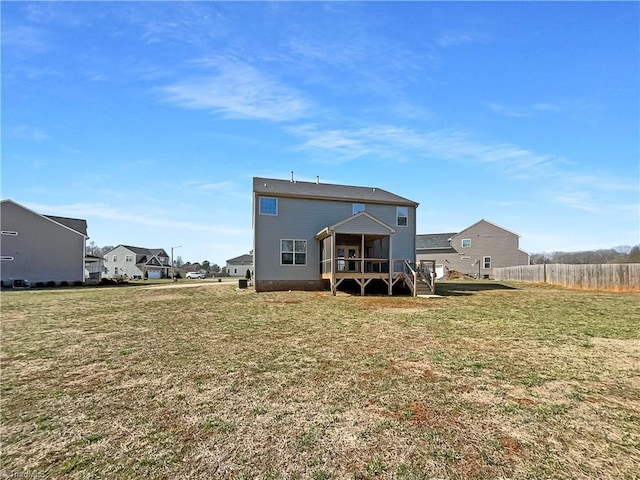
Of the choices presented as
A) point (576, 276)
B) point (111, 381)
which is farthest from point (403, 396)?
point (576, 276)

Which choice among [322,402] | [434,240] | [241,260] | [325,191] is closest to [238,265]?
[241,260]

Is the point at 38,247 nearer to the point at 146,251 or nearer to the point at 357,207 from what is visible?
the point at 357,207

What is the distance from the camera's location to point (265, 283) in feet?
61.8

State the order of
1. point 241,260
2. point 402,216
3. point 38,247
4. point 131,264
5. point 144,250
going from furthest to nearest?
point 241,260 → point 144,250 → point 131,264 → point 38,247 → point 402,216

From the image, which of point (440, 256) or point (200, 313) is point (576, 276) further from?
point (200, 313)

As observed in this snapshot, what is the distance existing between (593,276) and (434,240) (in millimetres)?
21928

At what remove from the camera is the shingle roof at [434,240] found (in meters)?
41.3

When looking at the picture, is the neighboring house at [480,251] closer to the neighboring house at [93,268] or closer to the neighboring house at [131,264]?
the neighboring house at [93,268]

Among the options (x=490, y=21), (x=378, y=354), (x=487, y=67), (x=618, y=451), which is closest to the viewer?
(x=618, y=451)

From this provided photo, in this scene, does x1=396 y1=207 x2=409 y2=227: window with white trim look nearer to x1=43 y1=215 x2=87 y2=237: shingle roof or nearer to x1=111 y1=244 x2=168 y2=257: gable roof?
x1=43 y1=215 x2=87 y2=237: shingle roof

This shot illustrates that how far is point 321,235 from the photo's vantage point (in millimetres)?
18875

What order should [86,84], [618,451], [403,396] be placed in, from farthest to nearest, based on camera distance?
[86,84]
[403,396]
[618,451]

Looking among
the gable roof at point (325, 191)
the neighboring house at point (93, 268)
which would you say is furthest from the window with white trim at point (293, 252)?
the neighboring house at point (93, 268)

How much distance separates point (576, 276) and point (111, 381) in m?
25.9
